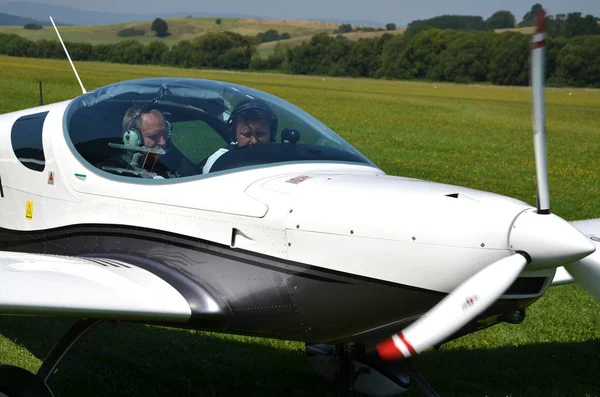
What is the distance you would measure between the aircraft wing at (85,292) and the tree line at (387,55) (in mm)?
68506

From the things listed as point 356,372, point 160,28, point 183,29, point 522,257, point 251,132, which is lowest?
point 183,29

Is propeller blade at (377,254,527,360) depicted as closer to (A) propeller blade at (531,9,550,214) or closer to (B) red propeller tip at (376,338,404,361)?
(B) red propeller tip at (376,338,404,361)

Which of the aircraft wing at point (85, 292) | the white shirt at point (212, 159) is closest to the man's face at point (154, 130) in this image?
the white shirt at point (212, 159)

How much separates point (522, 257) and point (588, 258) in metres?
0.83

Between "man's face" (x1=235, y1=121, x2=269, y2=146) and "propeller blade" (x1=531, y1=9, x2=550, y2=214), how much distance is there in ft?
5.21

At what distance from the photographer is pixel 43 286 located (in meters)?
3.96

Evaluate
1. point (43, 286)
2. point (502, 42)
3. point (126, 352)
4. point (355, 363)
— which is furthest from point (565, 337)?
point (502, 42)

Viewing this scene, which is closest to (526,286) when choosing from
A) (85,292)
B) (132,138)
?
(85,292)

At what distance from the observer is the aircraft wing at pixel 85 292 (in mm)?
3830

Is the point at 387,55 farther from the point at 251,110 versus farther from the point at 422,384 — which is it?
the point at 422,384

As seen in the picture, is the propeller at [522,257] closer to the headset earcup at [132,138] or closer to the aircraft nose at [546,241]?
the aircraft nose at [546,241]

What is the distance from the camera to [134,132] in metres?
4.70

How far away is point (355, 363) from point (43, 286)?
219 centimetres

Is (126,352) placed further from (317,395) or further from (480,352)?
(480,352)
